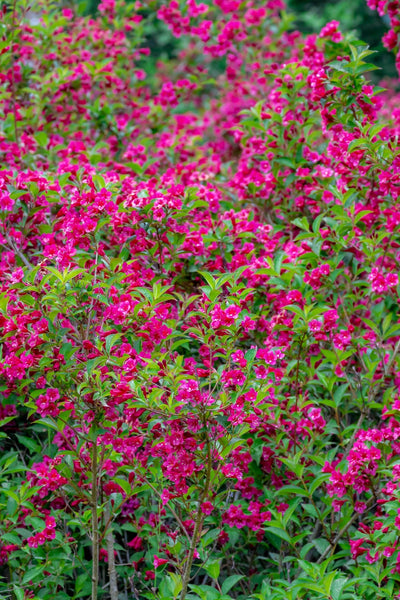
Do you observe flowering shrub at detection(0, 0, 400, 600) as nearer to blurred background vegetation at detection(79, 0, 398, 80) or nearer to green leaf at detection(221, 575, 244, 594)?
green leaf at detection(221, 575, 244, 594)

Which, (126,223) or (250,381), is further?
(126,223)

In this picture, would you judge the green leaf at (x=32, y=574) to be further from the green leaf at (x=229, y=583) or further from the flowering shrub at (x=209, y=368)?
the green leaf at (x=229, y=583)

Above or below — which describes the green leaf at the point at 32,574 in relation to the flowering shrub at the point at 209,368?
below

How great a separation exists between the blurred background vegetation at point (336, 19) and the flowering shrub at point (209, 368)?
32.4ft

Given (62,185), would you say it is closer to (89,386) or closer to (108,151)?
(89,386)

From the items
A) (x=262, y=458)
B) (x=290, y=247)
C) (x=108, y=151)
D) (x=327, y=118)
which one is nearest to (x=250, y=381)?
(x=262, y=458)

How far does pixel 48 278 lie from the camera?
2.63 metres

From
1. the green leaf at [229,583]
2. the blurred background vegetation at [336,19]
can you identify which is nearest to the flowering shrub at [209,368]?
the green leaf at [229,583]

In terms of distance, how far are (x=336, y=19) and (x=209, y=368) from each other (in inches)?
477

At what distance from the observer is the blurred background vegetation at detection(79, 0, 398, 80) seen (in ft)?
43.4

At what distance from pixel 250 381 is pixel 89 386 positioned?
1.87 ft

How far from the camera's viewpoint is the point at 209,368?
2.53 metres

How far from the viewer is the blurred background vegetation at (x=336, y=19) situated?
1322 cm

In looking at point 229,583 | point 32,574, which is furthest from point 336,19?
point 32,574
